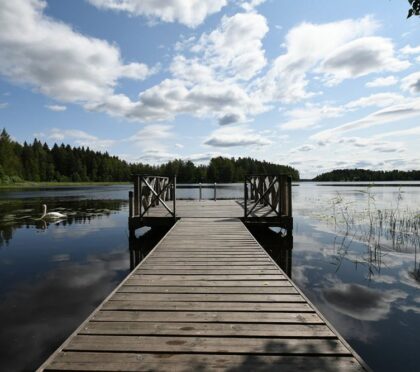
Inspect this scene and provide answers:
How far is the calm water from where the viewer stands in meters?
4.59

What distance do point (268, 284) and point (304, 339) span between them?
5.22 feet

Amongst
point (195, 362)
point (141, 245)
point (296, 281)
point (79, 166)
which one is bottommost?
point (296, 281)

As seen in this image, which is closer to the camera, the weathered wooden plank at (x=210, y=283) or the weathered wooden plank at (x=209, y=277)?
the weathered wooden plank at (x=210, y=283)

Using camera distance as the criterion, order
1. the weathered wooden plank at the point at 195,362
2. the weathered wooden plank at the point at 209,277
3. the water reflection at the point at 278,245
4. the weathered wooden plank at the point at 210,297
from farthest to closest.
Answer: the water reflection at the point at 278,245
the weathered wooden plank at the point at 209,277
the weathered wooden plank at the point at 210,297
the weathered wooden plank at the point at 195,362

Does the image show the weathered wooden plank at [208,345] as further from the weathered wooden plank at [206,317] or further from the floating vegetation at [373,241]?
the floating vegetation at [373,241]

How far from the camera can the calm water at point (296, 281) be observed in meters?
4.59

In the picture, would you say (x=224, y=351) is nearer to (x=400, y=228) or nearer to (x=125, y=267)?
(x=125, y=267)

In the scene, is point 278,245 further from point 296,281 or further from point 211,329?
point 211,329

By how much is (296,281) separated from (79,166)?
339 ft

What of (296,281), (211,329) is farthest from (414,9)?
A: (296,281)

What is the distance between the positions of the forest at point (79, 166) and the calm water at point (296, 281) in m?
63.5

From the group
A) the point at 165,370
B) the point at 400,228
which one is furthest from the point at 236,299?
the point at 400,228

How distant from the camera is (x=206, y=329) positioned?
3.24m

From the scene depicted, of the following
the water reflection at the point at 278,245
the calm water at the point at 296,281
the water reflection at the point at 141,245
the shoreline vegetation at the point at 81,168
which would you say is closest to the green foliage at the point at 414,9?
the calm water at the point at 296,281
